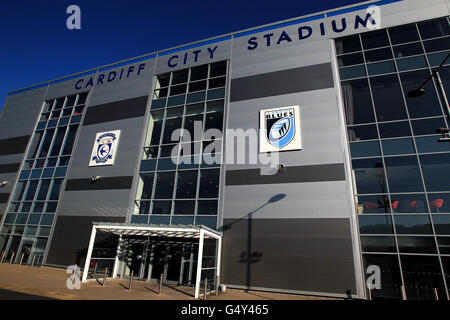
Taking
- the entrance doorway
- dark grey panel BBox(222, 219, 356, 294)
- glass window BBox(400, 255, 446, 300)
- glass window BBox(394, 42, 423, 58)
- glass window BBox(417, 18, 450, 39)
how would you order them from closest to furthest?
Answer: glass window BBox(400, 255, 446, 300)
dark grey panel BBox(222, 219, 356, 294)
the entrance doorway
glass window BBox(417, 18, 450, 39)
glass window BBox(394, 42, 423, 58)

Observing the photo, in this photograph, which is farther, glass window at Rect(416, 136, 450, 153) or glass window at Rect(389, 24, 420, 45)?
glass window at Rect(389, 24, 420, 45)

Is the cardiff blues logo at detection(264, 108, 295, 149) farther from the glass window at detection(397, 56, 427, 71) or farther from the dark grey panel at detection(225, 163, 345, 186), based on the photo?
the glass window at detection(397, 56, 427, 71)

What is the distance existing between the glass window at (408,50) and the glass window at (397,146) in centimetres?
598

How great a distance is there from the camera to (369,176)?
13.0m

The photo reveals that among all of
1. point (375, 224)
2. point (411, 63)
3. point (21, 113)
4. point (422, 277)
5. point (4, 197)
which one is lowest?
point (422, 277)

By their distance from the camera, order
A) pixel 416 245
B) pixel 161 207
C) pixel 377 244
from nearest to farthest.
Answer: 1. pixel 416 245
2. pixel 377 244
3. pixel 161 207

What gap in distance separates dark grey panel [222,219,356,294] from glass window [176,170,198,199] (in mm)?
3883

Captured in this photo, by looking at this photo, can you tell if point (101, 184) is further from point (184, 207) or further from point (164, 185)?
point (184, 207)

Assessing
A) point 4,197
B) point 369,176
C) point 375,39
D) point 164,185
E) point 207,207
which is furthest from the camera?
point 4,197

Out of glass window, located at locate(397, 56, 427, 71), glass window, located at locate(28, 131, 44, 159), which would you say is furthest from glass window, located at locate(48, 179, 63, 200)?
glass window, located at locate(397, 56, 427, 71)

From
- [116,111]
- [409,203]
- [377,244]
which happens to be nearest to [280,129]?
[409,203]

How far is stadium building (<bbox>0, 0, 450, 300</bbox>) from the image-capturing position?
11922mm

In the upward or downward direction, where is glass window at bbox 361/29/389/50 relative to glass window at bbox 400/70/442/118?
upward

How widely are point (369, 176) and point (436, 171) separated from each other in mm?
3004
